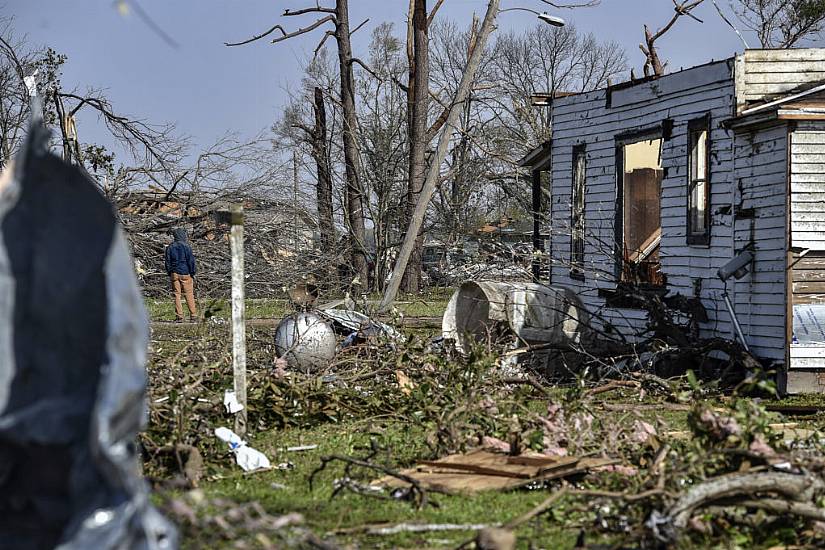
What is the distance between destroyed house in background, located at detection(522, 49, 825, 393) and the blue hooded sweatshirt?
275 inches

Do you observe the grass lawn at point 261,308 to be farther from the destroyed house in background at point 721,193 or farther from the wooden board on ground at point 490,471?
the wooden board on ground at point 490,471

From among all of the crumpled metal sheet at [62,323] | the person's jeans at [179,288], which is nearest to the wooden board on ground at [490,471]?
the crumpled metal sheet at [62,323]

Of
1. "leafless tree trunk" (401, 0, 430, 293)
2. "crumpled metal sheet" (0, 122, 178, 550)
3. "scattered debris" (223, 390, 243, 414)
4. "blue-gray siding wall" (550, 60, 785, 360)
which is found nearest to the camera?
"crumpled metal sheet" (0, 122, 178, 550)

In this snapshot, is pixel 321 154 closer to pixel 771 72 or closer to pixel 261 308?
pixel 261 308

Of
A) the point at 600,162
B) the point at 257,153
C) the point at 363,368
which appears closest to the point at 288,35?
the point at 257,153

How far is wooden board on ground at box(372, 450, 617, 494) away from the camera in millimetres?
6430

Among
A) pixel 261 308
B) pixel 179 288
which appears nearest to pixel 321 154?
pixel 261 308

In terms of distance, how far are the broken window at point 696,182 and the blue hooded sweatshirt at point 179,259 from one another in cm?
976

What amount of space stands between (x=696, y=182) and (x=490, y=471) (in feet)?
27.9

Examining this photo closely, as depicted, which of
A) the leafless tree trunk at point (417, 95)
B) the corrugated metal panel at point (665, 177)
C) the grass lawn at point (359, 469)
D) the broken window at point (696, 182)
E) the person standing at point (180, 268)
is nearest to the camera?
the grass lawn at point (359, 469)

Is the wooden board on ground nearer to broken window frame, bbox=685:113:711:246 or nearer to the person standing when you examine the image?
broken window frame, bbox=685:113:711:246

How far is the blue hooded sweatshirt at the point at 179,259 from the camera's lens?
1959 cm

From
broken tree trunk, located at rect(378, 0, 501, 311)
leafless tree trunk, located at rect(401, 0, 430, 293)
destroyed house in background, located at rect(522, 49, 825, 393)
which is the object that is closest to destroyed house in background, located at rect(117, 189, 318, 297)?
leafless tree trunk, located at rect(401, 0, 430, 293)

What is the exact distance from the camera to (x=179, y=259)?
64.3 feet
